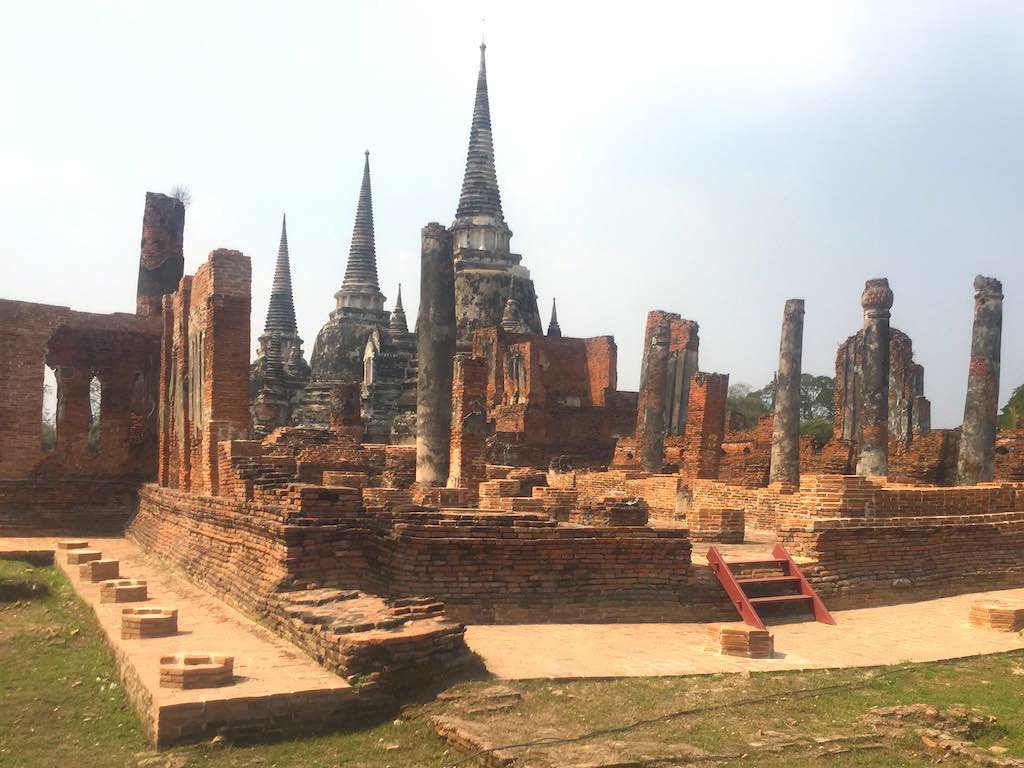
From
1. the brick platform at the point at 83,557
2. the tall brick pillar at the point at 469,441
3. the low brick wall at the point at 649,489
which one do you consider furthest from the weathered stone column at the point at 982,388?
the brick platform at the point at 83,557

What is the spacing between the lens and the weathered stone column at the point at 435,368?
48.4ft

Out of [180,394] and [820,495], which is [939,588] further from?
[180,394]

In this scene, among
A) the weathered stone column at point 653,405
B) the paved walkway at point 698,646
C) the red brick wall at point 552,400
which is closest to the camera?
the paved walkway at point 698,646

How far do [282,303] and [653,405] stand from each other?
37767mm

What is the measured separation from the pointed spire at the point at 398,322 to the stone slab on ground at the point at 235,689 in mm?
34883

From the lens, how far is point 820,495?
1089 cm

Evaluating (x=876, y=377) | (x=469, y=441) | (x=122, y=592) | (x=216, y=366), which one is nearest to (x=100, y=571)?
(x=122, y=592)

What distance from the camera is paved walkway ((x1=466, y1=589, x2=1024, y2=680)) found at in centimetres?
684

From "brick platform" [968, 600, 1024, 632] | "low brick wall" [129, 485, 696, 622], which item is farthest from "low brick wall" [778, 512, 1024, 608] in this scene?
"low brick wall" [129, 485, 696, 622]

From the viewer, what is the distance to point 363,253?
5206 centimetres

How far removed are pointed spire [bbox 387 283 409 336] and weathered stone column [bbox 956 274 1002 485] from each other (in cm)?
2836

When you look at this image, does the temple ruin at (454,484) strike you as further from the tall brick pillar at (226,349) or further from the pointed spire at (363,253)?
the pointed spire at (363,253)

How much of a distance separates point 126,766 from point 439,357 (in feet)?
32.7

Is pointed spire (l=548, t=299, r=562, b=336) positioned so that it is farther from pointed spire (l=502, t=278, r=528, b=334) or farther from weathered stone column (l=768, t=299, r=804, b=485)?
weathered stone column (l=768, t=299, r=804, b=485)
